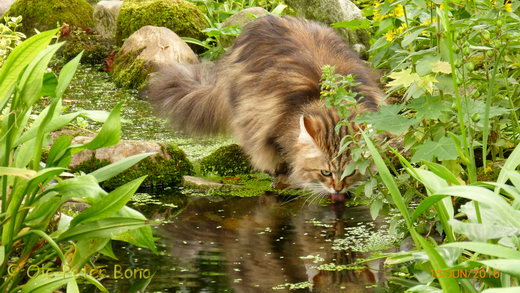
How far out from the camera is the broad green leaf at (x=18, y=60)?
2953 millimetres

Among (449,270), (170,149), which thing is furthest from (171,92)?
(449,270)

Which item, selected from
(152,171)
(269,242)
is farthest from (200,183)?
(269,242)

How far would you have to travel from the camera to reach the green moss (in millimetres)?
8156

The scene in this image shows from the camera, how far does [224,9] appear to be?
9.45 m

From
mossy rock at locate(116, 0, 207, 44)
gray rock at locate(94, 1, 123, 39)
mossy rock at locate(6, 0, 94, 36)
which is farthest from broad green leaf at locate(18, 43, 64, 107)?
gray rock at locate(94, 1, 123, 39)

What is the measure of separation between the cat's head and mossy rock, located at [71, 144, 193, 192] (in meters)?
0.75

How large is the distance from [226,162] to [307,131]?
936mm

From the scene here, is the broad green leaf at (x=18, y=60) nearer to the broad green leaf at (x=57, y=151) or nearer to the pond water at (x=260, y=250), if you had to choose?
the broad green leaf at (x=57, y=151)

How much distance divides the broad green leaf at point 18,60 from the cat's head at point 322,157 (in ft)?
7.36

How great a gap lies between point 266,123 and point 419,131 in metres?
1.97

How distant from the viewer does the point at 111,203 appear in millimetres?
2824

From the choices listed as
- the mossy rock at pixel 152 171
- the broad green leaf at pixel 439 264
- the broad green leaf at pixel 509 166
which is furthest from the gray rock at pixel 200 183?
the broad green leaf at pixel 439 264

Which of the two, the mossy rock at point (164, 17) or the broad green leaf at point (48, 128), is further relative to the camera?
the mossy rock at point (164, 17)

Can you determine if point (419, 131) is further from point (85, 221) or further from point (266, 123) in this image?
point (266, 123)
